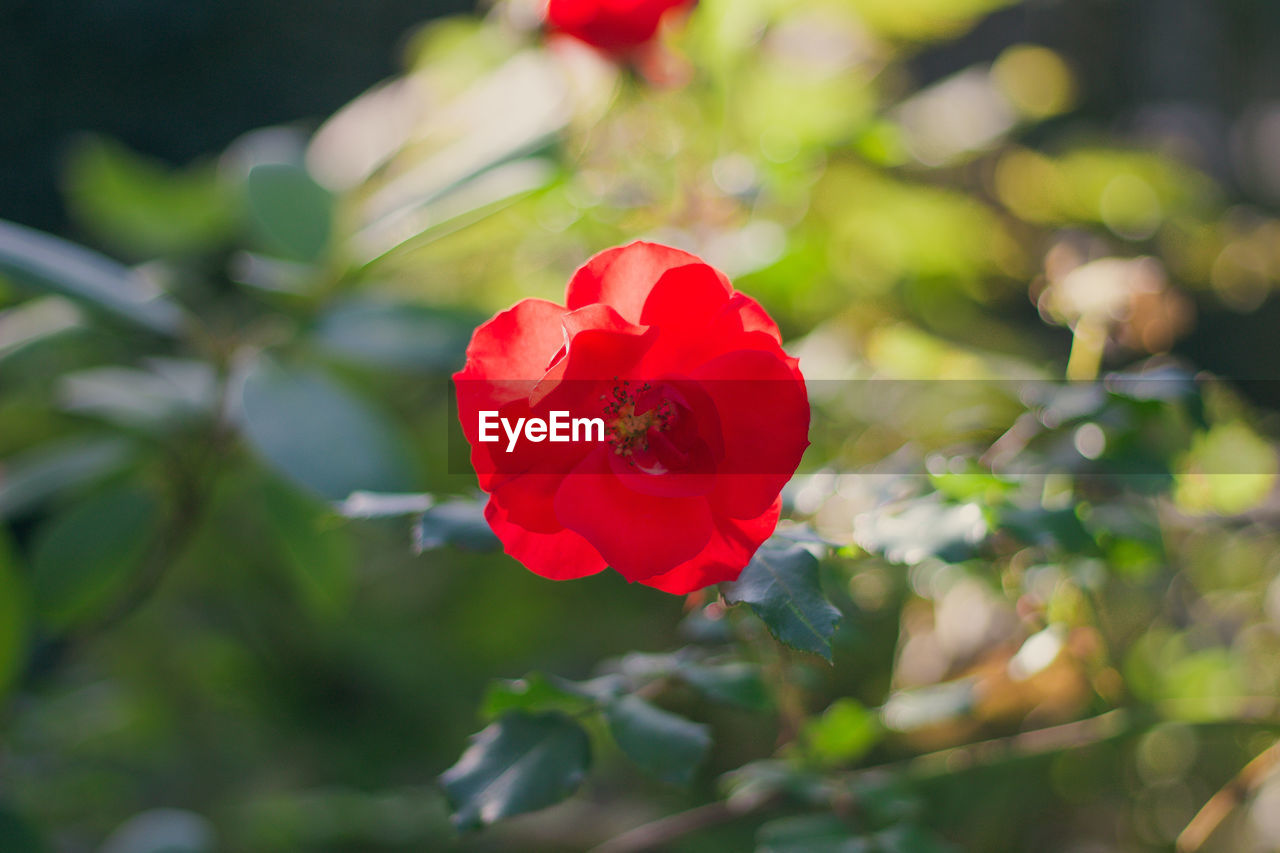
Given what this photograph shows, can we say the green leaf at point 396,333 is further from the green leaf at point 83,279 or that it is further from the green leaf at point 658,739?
the green leaf at point 658,739

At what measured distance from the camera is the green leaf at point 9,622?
722 millimetres

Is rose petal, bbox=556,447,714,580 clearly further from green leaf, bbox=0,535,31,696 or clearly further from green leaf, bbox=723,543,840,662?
green leaf, bbox=0,535,31,696

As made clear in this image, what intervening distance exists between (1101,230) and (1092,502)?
0.85 metres

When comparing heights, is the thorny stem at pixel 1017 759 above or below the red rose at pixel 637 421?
below

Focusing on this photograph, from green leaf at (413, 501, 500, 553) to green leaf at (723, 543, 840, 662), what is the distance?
0.39ft

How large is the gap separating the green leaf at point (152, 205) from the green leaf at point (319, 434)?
0.55 meters

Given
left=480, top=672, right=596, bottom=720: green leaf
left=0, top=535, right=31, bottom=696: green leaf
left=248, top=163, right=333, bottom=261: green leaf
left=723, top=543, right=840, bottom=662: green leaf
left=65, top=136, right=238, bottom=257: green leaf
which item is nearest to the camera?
left=723, top=543, right=840, bottom=662: green leaf

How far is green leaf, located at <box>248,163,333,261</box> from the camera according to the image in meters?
0.84

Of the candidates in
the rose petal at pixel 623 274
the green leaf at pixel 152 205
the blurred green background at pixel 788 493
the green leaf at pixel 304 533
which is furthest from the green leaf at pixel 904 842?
the green leaf at pixel 152 205

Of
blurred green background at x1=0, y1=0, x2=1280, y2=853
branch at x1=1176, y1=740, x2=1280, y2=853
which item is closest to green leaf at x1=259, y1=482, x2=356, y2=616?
blurred green background at x1=0, y1=0, x2=1280, y2=853

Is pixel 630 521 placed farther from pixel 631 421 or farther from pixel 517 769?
pixel 517 769

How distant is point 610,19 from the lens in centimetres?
79

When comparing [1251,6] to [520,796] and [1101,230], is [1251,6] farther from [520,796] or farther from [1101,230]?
[520,796]

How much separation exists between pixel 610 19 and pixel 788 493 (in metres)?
0.51
